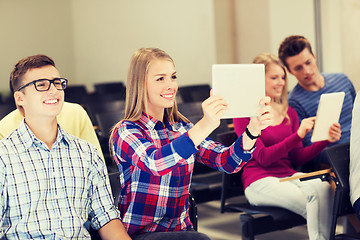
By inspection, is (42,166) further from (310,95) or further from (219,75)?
(310,95)

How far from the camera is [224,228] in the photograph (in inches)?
184

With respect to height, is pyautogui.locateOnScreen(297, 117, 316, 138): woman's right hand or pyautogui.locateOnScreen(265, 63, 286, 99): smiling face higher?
pyautogui.locateOnScreen(265, 63, 286, 99): smiling face

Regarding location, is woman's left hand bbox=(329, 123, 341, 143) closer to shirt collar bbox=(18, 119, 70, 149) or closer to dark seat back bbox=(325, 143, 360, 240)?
dark seat back bbox=(325, 143, 360, 240)

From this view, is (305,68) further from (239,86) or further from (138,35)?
(138,35)

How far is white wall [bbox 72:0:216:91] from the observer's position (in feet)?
31.3

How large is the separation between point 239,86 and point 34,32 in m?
10.6

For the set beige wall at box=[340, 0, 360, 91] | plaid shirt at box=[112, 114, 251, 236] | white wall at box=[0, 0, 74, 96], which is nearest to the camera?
plaid shirt at box=[112, 114, 251, 236]

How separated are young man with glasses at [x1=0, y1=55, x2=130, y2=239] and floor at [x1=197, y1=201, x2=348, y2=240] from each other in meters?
2.27

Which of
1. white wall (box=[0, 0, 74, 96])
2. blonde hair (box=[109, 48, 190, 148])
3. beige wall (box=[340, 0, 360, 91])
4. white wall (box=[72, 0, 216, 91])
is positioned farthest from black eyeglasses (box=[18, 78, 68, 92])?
white wall (box=[0, 0, 74, 96])

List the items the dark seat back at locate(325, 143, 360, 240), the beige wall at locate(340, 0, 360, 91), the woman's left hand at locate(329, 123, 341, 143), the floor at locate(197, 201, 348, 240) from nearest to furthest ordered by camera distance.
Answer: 1. the dark seat back at locate(325, 143, 360, 240)
2. the woman's left hand at locate(329, 123, 341, 143)
3. the floor at locate(197, 201, 348, 240)
4. the beige wall at locate(340, 0, 360, 91)

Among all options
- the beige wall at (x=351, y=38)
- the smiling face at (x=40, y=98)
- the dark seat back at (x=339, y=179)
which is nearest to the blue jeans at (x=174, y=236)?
the smiling face at (x=40, y=98)

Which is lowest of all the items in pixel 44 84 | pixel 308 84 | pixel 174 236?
pixel 174 236

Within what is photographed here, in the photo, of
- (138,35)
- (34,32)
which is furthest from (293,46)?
(34,32)

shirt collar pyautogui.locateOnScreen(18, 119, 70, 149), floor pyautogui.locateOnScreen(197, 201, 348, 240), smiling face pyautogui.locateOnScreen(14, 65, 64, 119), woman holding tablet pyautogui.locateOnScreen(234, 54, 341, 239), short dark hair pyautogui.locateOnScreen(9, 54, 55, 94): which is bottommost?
floor pyautogui.locateOnScreen(197, 201, 348, 240)
